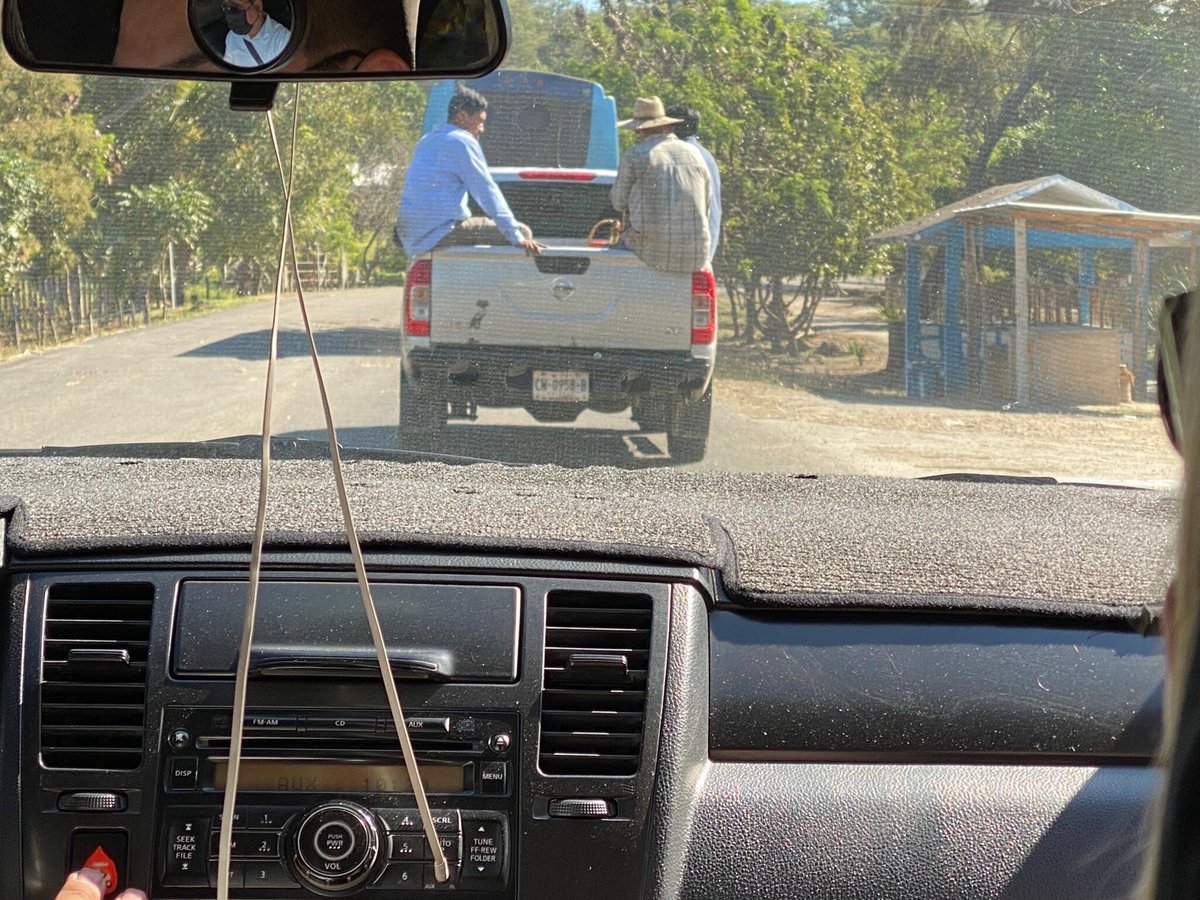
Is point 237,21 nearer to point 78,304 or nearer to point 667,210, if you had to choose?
point 78,304

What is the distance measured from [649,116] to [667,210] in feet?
5.19

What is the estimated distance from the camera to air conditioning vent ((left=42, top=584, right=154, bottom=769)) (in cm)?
261

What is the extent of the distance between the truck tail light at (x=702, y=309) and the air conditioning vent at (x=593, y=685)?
18.2 ft

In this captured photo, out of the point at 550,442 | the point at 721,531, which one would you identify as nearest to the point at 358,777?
the point at 721,531

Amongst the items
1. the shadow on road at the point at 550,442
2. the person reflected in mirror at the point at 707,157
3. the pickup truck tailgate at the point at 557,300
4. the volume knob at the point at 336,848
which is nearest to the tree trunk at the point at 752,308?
the person reflected in mirror at the point at 707,157

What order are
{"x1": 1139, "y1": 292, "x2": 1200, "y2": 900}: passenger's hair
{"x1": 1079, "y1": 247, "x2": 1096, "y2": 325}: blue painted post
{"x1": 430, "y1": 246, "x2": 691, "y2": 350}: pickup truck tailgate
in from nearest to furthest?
{"x1": 1139, "y1": 292, "x2": 1200, "y2": 900}: passenger's hair < {"x1": 430, "y1": 246, "x2": 691, "y2": 350}: pickup truck tailgate < {"x1": 1079, "y1": 247, "x2": 1096, "y2": 325}: blue painted post

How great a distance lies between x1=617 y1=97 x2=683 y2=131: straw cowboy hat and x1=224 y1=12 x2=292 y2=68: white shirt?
736cm

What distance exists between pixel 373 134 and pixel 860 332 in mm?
3791

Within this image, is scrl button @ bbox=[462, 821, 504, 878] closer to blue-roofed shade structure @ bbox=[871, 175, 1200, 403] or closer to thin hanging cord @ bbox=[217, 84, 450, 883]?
thin hanging cord @ bbox=[217, 84, 450, 883]

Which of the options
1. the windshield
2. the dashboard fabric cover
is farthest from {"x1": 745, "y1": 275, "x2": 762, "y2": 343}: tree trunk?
the dashboard fabric cover

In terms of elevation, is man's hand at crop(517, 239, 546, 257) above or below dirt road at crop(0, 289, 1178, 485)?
above

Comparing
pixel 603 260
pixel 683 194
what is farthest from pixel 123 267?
pixel 683 194

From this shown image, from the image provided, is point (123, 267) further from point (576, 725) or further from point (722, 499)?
point (576, 725)

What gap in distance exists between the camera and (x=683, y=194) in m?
8.20
